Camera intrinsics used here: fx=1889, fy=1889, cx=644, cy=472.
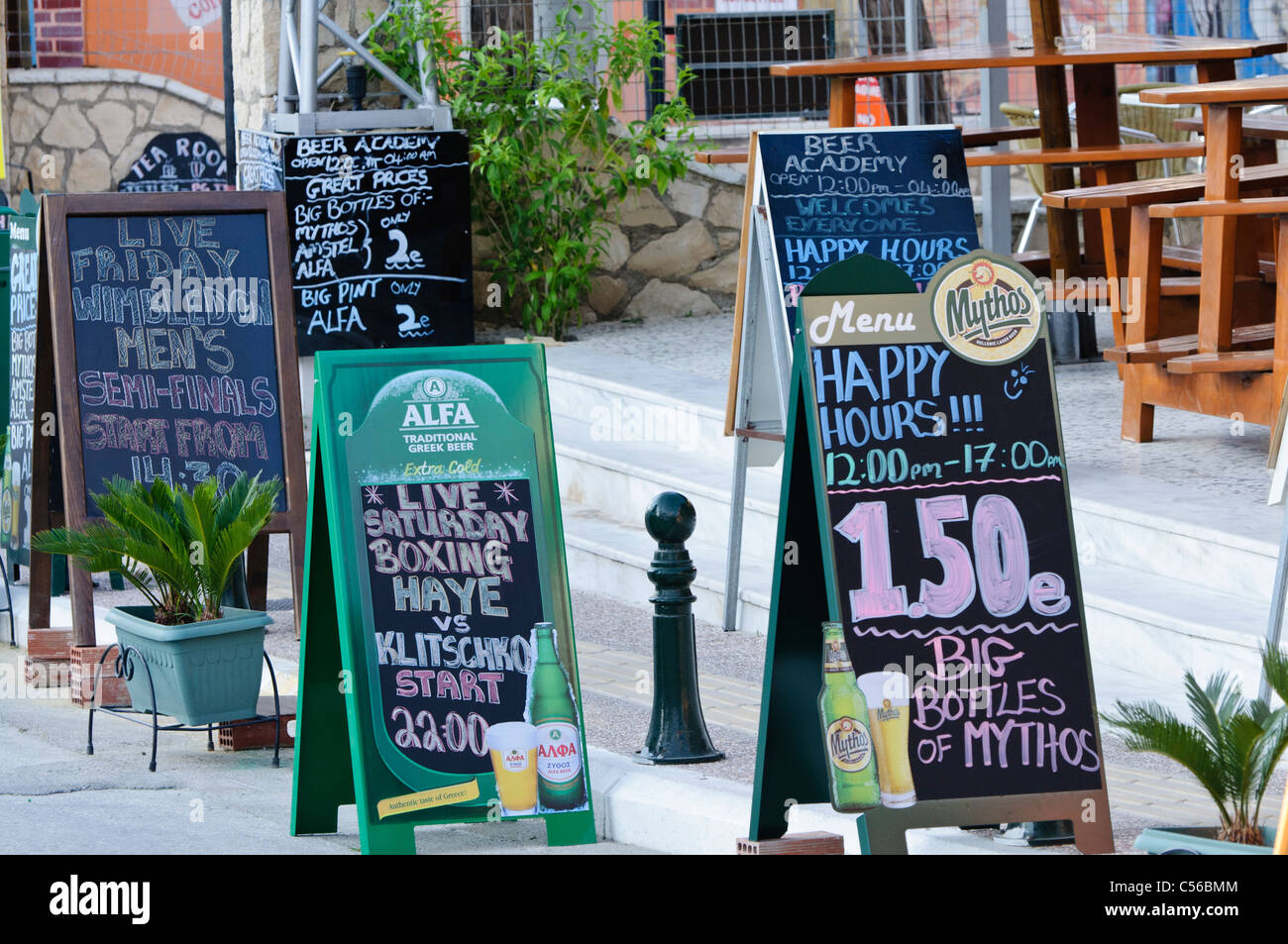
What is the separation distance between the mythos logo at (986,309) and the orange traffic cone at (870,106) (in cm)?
809

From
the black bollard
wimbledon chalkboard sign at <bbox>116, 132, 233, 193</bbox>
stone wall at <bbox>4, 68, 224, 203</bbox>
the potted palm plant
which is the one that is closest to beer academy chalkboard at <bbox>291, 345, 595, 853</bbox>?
the black bollard

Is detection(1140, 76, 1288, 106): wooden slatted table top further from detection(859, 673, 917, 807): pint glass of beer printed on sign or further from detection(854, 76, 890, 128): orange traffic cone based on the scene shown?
detection(854, 76, 890, 128): orange traffic cone

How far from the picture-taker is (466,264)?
10.2 meters

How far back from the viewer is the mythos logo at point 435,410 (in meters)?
4.59

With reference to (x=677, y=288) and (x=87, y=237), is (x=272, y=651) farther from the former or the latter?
(x=677, y=288)

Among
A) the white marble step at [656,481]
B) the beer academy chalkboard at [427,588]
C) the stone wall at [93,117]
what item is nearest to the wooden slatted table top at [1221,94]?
the white marble step at [656,481]

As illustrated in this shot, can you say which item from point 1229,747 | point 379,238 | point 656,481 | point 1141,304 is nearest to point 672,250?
point 379,238

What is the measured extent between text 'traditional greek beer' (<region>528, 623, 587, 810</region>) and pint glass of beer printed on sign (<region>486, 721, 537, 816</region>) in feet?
0.10

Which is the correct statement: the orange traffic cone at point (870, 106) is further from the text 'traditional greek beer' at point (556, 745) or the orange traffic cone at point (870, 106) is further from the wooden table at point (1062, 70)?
the text 'traditional greek beer' at point (556, 745)

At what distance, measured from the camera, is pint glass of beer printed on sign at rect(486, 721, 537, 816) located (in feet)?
14.6

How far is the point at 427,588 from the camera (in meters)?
4.54

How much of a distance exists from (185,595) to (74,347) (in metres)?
1.16
